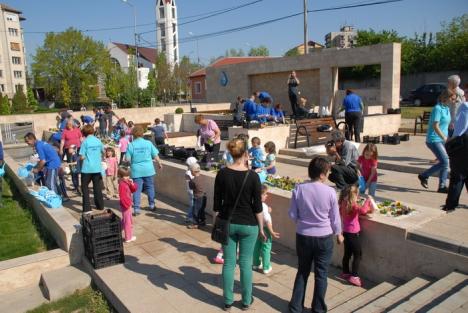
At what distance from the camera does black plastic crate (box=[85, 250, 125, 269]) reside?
5793mm

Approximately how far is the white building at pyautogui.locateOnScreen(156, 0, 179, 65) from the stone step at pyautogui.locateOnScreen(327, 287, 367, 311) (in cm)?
8727

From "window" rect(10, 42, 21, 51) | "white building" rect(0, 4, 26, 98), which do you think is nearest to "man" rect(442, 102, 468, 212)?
"white building" rect(0, 4, 26, 98)

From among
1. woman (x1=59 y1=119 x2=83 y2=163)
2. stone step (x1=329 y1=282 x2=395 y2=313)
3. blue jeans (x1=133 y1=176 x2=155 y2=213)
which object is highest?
woman (x1=59 y1=119 x2=83 y2=163)

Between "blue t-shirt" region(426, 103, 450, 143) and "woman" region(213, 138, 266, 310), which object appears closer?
"woman" region(213, 138, 266, 310)

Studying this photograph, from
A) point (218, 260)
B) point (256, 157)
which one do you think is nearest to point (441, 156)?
point (256, 157)

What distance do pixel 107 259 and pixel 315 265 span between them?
10.5 ft

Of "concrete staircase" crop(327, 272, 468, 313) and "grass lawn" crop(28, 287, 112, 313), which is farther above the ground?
"concrete staircase" crop(327, 272, 468, 313)

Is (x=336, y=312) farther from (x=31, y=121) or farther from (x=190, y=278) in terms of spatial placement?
(x=31, y=121)

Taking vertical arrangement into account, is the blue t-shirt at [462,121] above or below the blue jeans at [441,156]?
above

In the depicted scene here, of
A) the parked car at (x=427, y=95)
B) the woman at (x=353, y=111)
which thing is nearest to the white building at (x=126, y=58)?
the parked car at (x=427, y=95)

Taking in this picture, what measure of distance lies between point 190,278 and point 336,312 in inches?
78.6

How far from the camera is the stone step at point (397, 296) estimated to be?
158 inches

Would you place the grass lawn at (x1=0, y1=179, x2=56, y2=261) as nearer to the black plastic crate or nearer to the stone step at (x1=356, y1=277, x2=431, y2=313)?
the black plastic crate

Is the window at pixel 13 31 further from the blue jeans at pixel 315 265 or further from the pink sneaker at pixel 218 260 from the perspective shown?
the blue jeans at pixel 315 265
